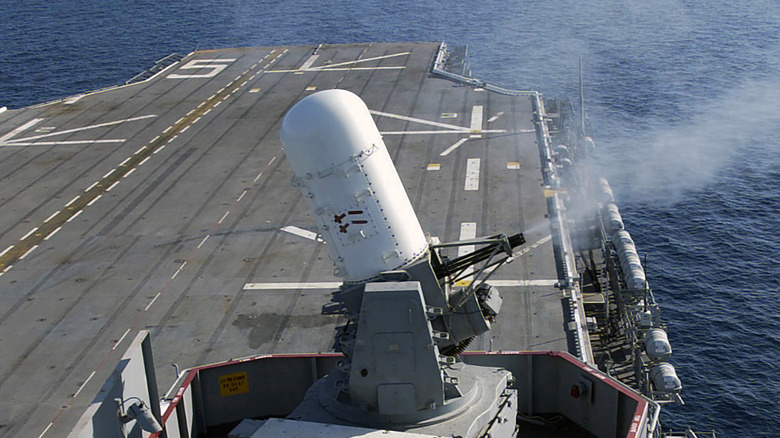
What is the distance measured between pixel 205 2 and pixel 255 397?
104751 mm

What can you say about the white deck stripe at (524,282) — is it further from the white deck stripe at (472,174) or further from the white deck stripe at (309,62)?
the white deck stripe at (309,62)

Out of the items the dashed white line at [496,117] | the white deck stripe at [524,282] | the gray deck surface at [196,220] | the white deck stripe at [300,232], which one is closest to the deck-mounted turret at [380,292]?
the gray deck surface at [196,220]

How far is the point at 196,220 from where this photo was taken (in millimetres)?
40375

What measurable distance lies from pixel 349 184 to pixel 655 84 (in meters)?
67.3

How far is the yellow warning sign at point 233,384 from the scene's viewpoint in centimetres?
2366

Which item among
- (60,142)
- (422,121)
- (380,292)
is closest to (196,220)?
(60,142)

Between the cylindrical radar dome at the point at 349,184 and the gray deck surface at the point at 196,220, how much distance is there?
11.8 metres

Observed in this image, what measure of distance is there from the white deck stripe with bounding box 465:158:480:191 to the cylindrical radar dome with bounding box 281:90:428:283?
972 inches

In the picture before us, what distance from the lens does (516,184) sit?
4347cm

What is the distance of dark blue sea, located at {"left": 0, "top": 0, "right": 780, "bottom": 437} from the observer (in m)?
41.8

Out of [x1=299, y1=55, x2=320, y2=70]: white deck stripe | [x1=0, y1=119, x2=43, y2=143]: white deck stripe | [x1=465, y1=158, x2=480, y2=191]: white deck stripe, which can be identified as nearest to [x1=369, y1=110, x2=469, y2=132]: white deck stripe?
[x1=465, y1=158, x2=480, y2=191]: white deck stripe

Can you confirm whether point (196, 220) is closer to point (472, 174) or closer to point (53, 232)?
point (53, 232)

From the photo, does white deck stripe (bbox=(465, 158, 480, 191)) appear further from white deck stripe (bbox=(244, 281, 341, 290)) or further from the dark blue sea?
white deck stripe (bbox=(244, 281, 341, 290))

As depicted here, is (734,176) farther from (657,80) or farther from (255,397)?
(255,397)
